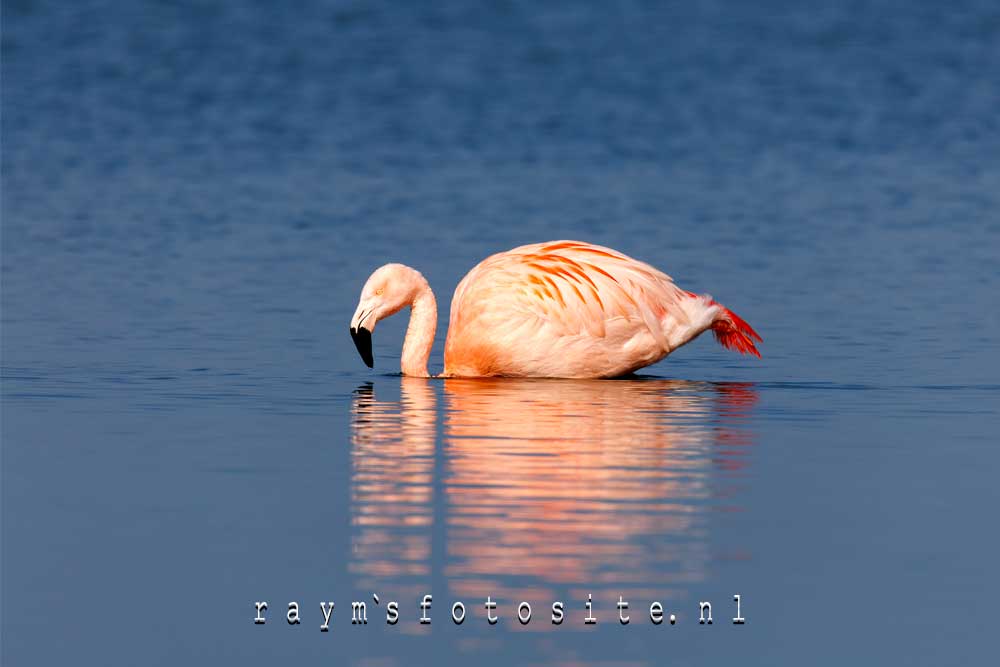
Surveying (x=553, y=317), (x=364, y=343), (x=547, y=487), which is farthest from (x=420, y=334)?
(x=547, y=487)

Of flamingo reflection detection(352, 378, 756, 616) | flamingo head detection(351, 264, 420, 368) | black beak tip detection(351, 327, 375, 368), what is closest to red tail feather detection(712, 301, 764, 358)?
flamingo reflection detection(352, 378, 756, 616)

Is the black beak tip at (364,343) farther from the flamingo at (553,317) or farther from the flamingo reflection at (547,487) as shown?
the flamingo reflection at (547,487)

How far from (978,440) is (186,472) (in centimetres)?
355

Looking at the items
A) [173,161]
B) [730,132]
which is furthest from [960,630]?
[730,132]

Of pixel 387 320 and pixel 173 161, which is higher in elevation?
pixel 173 161

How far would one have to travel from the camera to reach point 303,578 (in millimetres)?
6406

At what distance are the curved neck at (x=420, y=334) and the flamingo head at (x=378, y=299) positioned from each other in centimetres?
7

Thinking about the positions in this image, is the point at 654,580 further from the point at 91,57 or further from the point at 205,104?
the point at 91,57

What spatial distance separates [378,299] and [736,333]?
2172mm

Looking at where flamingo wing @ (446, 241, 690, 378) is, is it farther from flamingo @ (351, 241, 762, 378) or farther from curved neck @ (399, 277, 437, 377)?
curved neck @ (399, 277, 437, 377)

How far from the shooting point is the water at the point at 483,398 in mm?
6230

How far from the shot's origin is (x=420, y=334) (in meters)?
11.9

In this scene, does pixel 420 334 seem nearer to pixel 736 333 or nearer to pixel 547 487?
pixel 736 333

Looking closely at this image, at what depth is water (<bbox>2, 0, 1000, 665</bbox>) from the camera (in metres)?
6.23
